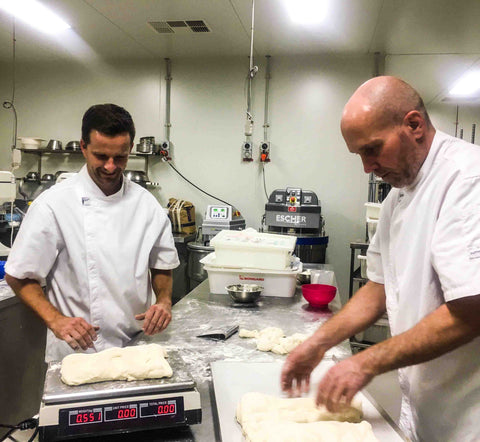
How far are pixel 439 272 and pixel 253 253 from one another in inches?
49.1

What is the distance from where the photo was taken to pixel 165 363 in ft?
3.40

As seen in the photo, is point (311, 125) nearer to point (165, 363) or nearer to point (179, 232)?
point (179, 232)

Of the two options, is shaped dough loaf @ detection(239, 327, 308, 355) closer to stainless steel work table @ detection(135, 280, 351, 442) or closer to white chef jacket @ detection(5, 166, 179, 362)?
stainless steel work table @ detection(135, 280, 351, 442)

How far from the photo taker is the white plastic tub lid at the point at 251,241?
2188 mm

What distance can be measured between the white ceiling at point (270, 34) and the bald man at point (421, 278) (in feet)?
9.31

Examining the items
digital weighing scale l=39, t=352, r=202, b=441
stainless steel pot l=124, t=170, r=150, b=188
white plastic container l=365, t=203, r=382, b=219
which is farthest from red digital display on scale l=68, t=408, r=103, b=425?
stainless steel pot l=124, t=170, r=150, b=188

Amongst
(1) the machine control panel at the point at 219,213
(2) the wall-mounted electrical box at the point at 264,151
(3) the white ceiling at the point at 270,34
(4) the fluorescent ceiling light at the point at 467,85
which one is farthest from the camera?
(4) the fluorescent ceiling light at the point at 467,85

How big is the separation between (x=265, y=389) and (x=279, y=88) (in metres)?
4.29

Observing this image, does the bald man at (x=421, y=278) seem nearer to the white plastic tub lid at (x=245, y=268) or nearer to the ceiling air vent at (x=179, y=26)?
the white plastic tub lid at (x=245, y=268)

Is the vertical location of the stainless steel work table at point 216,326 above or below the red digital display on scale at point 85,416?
below

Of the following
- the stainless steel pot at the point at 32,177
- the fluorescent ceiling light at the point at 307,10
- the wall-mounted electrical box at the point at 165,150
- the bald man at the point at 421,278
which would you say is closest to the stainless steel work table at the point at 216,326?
the bald man at the point at 421,278

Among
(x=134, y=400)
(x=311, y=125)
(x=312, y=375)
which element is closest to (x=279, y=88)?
(x=311, y=125)

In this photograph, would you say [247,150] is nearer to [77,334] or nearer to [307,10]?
[307,10]

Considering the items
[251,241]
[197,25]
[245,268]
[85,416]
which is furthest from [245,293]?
[197,25]
